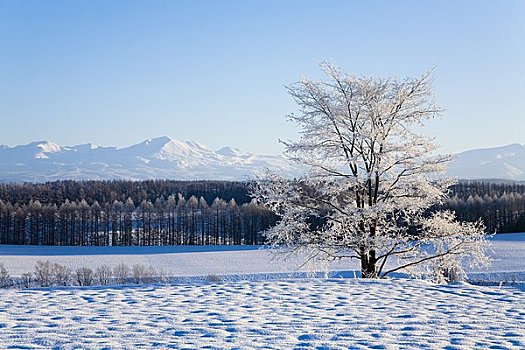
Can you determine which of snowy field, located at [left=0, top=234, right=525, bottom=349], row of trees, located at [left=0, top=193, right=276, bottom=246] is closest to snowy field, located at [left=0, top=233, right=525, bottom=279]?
row of trees, located at [left=0, top=193, right=276, bottom=246]

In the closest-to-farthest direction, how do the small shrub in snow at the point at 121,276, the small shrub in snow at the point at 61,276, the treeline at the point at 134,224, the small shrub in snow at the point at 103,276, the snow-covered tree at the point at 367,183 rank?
the snow-covered tree at the point at 367,183 → the small shrub in snow at the point at 121,276 → the small shrub in snow at the point at 61,276 → the small shrub in snow at the point at 103,276 → the treeline at the point at 134,224

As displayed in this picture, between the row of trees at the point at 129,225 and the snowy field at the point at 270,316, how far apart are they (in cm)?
7506

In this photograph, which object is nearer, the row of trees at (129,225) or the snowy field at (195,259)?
the snowy field at (195,259)

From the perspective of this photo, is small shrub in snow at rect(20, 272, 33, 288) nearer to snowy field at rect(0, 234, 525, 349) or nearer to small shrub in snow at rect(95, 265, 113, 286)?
small shrub in snow at rect(95, 265, 113, 286)

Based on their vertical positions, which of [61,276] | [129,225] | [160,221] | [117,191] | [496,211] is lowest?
[61,276]

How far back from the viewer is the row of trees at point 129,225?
293ft

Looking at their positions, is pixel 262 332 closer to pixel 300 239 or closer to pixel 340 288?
pixel 340 288

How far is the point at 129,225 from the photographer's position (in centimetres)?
8994

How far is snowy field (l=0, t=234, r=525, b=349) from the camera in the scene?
7.51 m

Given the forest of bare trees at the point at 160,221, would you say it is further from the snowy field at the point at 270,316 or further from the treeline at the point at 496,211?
Result: the snowy field at the point at 270,316

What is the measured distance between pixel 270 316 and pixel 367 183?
680 cm

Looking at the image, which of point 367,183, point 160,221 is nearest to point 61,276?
point 367,183

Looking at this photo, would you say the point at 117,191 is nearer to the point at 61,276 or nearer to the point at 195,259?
the point at 195,259

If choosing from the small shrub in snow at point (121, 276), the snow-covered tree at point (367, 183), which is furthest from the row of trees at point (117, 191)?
the snow-covered tree at point (367, 183)
